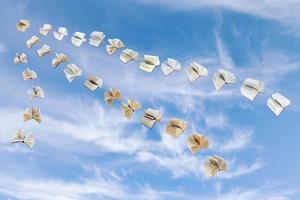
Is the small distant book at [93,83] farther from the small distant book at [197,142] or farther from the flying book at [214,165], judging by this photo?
the flying book at [214,165]

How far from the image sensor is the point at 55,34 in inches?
1369

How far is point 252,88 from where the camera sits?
94.9 ft

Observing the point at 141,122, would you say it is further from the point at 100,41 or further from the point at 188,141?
the point at 100,41

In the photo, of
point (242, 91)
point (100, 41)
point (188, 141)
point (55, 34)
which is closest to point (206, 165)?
point (188, 141)

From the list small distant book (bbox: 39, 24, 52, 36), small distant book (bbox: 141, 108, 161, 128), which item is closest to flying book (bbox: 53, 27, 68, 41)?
small distant book (bbox: 39, 24, 52, 36)

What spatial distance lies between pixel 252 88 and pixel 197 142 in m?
4.06

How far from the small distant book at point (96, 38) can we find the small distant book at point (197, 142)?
8.90 meters

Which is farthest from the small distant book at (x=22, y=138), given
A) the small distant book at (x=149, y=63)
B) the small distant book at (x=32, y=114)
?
the small distant book at (x=149, y=63)

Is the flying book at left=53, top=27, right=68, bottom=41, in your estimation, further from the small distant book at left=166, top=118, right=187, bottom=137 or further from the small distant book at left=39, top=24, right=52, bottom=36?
the small distant book at left=166, top=118, right=187, bottom=137

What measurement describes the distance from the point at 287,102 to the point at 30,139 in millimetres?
17151

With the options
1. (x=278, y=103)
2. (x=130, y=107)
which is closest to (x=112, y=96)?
(x=130, y=107)

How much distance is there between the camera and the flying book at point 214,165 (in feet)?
92.0

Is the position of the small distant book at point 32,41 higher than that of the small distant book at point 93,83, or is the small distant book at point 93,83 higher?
the small distant book at point 32,41

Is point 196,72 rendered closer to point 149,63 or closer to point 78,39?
point 149,63
